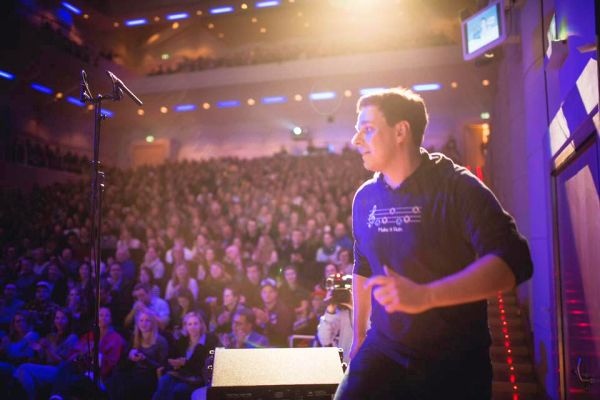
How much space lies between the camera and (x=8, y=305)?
6129 millimetres

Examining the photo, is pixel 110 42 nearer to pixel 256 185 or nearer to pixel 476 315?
pixel 256 185

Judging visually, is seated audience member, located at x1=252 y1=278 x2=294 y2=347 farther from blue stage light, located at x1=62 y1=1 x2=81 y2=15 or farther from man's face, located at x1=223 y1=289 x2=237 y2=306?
blue stage light, located at x1=62 y1=1 x2=81 y2=15

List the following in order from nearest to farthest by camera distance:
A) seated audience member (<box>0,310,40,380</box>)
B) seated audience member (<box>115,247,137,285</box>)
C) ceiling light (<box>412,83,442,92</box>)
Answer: seated audience member (<box>0,310,40,380</box>), seated audience member (<box>115,247,137,285</box>), ceiling light (<box>412,83,442,92</box>)

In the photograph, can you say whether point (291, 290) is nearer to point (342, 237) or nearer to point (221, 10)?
point (342, 237)

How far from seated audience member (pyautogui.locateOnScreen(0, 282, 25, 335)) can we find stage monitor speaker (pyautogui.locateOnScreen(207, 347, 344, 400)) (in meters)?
4.87

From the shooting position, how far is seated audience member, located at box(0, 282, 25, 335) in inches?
235

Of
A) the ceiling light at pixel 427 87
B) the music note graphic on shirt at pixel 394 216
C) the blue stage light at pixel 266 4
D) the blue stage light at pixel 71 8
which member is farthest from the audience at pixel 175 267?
the blue stage light at pixel 71 8

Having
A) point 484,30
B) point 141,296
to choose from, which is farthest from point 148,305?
point 484,30

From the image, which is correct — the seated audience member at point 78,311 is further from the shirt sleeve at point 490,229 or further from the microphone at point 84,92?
the shirt sleeve at point 490,229

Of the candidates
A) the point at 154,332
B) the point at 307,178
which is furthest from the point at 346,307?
→ the point at 307,178

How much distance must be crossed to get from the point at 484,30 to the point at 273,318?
12.1 feet

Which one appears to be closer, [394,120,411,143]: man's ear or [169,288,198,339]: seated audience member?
[394,120,411,143]: man's ear

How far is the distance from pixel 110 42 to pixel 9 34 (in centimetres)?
512

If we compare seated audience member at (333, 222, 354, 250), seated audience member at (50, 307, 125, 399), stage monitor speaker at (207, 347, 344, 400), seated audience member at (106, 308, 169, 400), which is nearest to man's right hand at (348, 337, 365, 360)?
stage monitor speaker at (207, 347, 344, 400)
